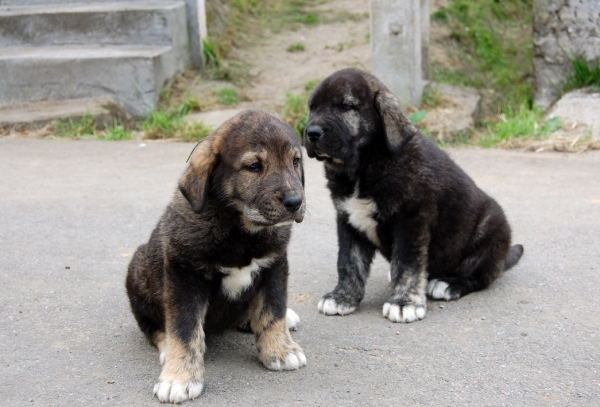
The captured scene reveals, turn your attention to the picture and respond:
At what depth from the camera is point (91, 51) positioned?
10203 millimetres

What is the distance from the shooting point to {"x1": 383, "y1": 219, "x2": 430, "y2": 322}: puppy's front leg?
475 cm

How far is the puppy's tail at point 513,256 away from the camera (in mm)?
5398

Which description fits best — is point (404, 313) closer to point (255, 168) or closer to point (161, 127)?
point (255, 168)

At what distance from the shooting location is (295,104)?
31.0ft

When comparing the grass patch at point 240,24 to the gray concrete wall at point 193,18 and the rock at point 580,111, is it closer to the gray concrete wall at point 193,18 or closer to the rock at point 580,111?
the gray concrete wall at point 193,18

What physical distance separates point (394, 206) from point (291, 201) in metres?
1.27

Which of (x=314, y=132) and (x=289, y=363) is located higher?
(x=314, y=132)

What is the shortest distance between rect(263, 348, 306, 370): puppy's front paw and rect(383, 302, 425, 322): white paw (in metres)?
0.89

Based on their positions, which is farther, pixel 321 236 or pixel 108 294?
pixel 321 236

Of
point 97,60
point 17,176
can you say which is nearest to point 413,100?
point 97,60

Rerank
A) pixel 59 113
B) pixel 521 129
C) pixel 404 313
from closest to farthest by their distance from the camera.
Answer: pixel 404 313 < pixel 521 129 < pixel 59 113

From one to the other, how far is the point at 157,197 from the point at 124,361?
336cm

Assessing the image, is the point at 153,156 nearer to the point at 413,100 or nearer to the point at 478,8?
the point at 413,100

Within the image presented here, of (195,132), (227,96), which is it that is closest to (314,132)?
(195,132)
